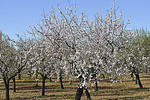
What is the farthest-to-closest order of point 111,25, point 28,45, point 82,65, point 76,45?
point 28,45 → point 111,25 → point 76,45 → point 82,65

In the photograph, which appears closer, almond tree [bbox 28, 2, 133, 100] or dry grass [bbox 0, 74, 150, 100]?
almond tree [bbox 28, 2, 133, 100]

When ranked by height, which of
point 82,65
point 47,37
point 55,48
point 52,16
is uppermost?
point 52,16

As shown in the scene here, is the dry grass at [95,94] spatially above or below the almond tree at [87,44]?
below

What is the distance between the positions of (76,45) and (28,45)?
10.6m

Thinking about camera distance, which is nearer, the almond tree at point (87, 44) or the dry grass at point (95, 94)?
the almond tree at point (87, 44)

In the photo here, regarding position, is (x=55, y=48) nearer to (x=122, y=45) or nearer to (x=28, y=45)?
(x=122, y=45)

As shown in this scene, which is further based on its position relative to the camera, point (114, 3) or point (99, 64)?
point (114, 3)

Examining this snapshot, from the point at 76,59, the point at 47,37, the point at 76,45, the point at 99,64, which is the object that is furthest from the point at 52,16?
the point at 99,64

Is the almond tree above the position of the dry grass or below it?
above

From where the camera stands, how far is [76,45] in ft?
45.8

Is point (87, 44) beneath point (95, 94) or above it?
above

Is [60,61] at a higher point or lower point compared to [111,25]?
lower

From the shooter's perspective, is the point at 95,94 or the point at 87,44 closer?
the point at 87,44

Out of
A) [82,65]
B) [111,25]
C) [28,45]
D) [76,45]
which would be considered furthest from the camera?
[28,45]
